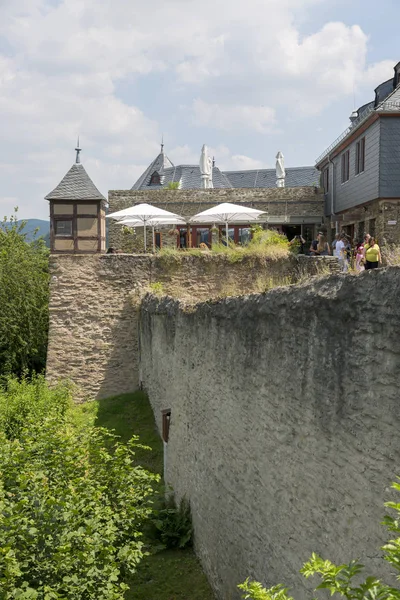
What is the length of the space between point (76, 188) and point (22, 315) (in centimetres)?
518

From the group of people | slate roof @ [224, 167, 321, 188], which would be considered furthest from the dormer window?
the group of people

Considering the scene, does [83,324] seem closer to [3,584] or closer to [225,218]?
[225,218]

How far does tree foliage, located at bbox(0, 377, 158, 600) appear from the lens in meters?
6.54

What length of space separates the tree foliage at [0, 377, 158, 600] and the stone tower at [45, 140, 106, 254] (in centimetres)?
1154

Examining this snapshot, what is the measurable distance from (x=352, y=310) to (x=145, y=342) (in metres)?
12.4

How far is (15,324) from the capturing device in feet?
74.3

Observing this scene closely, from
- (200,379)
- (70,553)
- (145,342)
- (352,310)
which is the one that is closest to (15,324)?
(145,342)

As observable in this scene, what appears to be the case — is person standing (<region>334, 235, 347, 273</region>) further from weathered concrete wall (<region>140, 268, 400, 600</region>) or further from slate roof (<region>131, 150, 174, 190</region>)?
slate roof (<region>131, 150, 174, 190</region>)

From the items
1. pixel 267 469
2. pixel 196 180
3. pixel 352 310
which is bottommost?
pixel 267 469

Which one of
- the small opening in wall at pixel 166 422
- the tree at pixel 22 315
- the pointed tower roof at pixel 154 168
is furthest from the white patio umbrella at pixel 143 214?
the pointed tower roof at pixel 154 168

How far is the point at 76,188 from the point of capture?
826 inches

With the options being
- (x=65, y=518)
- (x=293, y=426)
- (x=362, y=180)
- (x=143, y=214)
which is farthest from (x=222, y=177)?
(x=293, y=426)

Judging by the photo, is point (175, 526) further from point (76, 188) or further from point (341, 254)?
point (76, 188)

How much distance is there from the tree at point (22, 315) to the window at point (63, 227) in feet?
12.9
